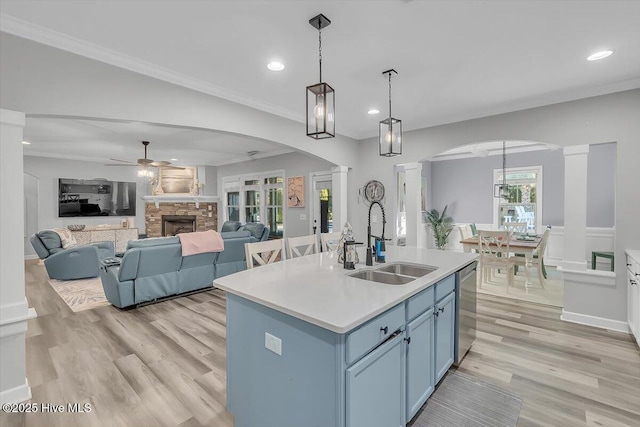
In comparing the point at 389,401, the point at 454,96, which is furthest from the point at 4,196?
the point at 454,96

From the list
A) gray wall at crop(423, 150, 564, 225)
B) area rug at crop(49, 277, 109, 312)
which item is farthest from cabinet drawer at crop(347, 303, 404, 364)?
gray wall at crop(423, 150, 564, 225)

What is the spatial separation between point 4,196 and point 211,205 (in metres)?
7.32

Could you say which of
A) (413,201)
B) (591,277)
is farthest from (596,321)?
(413,201)

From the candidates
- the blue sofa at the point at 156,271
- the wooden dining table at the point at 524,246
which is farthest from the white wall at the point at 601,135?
the blue sofa at the point at 156,271

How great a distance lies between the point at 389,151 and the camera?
2.99 metres

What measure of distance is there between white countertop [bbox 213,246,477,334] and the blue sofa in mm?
2435

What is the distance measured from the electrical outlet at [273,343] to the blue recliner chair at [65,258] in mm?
5249

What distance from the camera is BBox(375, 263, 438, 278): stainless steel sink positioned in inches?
94.6

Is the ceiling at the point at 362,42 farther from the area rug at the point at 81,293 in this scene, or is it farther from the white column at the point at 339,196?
the area rug at the point at 81,293

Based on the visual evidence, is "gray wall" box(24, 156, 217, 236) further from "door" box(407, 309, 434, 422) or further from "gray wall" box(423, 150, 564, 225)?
"door" box(407, 309, 434, 422)

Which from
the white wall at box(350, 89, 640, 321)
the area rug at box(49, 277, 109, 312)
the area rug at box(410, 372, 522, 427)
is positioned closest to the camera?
the area rug at box(410, 372, 522, 427)

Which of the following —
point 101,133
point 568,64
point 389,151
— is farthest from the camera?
point 101,133

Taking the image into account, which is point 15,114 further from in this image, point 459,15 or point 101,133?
point 101,133

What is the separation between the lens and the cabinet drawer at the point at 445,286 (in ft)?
7.17
